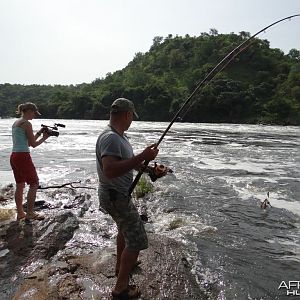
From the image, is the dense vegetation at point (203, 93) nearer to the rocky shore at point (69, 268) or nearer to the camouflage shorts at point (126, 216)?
the rocky shore at point (69, 268)

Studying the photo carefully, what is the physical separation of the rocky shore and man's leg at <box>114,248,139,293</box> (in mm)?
333

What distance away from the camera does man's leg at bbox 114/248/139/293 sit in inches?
171

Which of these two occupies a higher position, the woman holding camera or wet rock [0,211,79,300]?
the woman holding camera

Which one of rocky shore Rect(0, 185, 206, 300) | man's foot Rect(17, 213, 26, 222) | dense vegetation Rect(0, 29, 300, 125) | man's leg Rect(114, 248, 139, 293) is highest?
dense vegetation Rect(0, 29, 300, 125)

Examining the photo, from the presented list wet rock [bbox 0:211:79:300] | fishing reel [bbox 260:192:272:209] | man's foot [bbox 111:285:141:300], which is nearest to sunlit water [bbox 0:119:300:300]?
fishing reel [bbox 260:192:272:209]

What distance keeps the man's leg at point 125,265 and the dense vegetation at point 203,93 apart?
55.4m

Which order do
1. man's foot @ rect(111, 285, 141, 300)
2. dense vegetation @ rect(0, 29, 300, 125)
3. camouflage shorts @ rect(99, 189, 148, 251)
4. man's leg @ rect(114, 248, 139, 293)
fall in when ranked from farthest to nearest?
dense vegetation @ rect(0, 29, 300, 125), man's foot @ rect(111, 285, 141, 300), man's leg @ rect(114, 248, 139, 293), camouflage shorts @ rect(99, 189, 148, 251)

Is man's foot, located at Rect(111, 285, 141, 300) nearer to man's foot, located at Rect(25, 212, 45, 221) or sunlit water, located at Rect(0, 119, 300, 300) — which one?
sunlit water, located at Rect(0, 119, 300, 300)

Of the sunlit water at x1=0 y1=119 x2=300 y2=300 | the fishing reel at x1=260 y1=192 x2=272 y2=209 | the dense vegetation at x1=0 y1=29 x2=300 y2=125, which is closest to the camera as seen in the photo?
the sunlit water at x1=0 y1=119 x2=300 y2=300

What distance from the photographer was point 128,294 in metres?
4.64

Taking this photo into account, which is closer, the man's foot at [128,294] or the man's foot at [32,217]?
the man's foot at [128,294]

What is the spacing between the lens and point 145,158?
13.3 ft

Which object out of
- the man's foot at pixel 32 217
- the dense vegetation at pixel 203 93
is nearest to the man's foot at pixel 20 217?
the man's foot at pixel 32 217

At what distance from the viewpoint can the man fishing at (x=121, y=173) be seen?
155 inches
